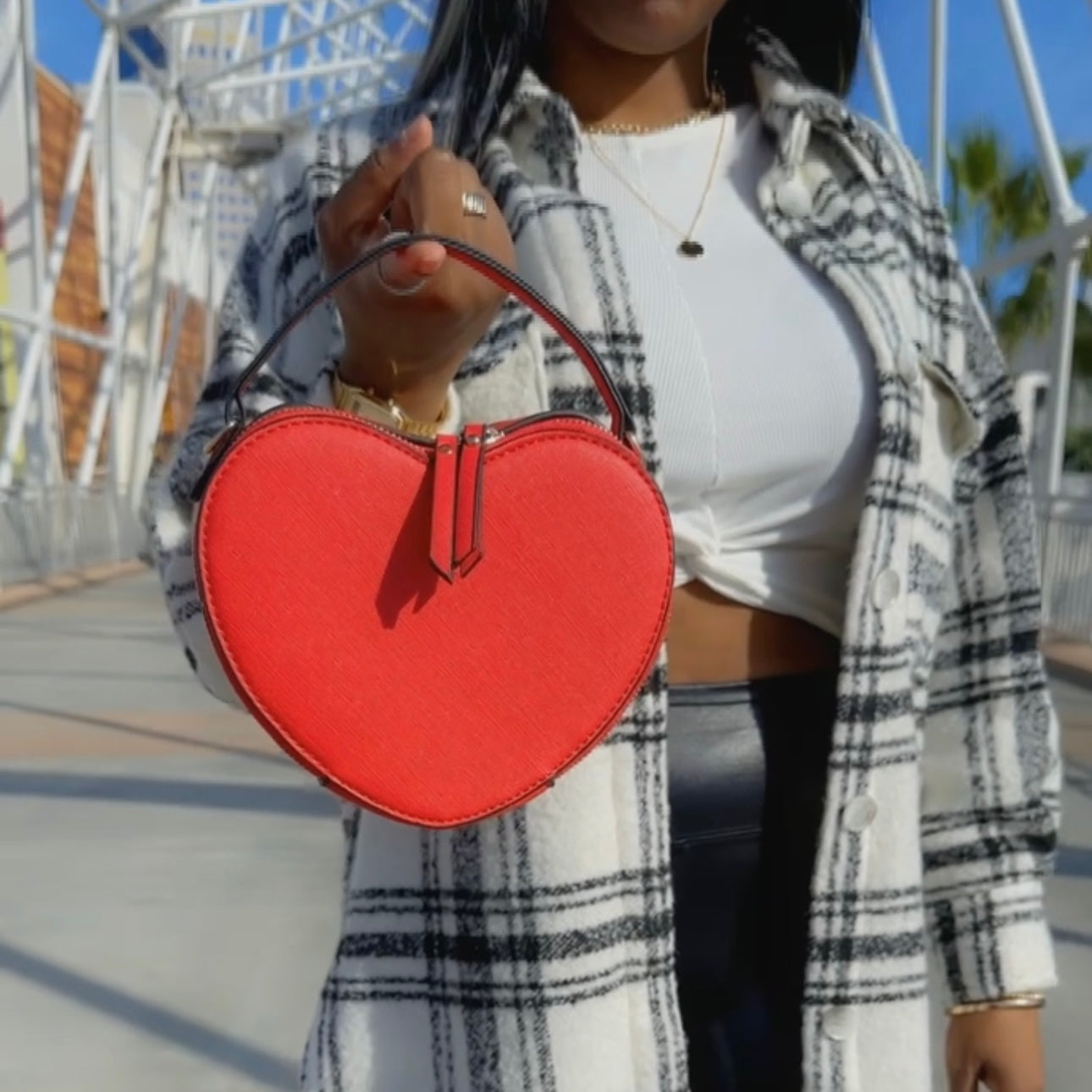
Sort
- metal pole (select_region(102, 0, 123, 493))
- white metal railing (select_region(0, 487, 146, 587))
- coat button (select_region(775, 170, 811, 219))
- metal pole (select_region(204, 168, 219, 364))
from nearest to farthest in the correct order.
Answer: coat button (select_region(775, 170, 811, 219))
white metal railing (select_region(0, 487, 146, 587))
metal pole (select_region(102, 0, 123, 493))
metal pole (select_region(204, 168, 219, 364))

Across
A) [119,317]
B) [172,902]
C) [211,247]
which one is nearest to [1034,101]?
[172,902]

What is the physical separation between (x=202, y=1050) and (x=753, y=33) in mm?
2536

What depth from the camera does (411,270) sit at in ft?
2.75

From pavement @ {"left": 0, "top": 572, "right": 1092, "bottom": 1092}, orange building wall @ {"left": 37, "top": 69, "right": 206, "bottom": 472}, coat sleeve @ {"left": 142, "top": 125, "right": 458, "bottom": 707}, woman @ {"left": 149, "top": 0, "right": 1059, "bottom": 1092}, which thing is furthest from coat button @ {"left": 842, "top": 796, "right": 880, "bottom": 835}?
orange building wall @ {"left": 37, "top": 69, "right": 206, "bottom": 472}

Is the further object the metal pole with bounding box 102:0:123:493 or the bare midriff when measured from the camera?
the metal pole with bounding box 102:0:123:493

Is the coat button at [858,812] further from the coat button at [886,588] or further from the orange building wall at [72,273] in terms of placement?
the orange building wall at [72,273]

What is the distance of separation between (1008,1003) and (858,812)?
11.7 inches

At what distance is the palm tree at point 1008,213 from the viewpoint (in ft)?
74.9

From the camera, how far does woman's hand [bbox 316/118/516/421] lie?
0.86 meters

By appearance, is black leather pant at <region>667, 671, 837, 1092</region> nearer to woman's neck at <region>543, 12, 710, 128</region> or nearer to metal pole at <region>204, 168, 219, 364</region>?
woman's neck at <region>543, 12, 710, 128</region>

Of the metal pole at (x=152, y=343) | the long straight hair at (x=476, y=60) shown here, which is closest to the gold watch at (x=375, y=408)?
the long straight hair at (x=476, y=60)

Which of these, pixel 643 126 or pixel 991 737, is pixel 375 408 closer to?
pixel 643 126

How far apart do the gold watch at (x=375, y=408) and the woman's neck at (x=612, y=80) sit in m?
0.46

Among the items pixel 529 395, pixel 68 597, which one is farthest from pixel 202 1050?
pixel 68 597
